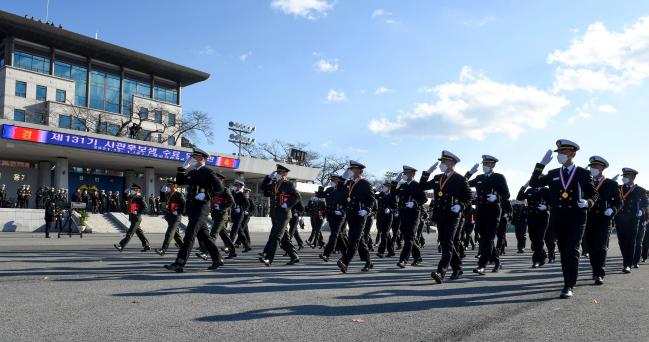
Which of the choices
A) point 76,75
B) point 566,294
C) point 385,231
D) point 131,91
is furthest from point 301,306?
point 131,91

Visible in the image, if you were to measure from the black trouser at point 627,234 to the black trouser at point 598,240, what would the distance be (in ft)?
6.53

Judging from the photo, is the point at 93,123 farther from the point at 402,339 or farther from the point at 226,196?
the point at 402,339

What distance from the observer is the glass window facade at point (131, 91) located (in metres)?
59.1

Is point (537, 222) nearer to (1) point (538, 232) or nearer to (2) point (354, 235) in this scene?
(1) point (538, 232)

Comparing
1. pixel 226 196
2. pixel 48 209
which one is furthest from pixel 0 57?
pixel 226 196

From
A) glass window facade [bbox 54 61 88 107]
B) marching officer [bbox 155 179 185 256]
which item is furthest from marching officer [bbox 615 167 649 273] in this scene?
glass window facade [bbox 54 61 88 107]

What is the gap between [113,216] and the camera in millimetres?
32375

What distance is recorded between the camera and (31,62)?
172 feet

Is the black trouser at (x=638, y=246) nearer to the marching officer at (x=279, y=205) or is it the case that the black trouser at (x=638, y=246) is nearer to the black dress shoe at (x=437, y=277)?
the black dress shoe at (x=437, y=277)

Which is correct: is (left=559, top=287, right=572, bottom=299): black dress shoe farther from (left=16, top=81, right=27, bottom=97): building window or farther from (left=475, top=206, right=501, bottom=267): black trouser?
(left=16, top=81, right=27, bottom=97): building window

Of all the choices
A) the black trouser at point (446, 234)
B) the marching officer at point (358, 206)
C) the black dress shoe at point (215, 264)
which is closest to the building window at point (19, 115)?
the black dress shoe at point (215, 264)

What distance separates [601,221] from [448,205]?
277 centimetres

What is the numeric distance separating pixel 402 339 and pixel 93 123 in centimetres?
5569

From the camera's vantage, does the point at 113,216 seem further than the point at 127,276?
Yes
